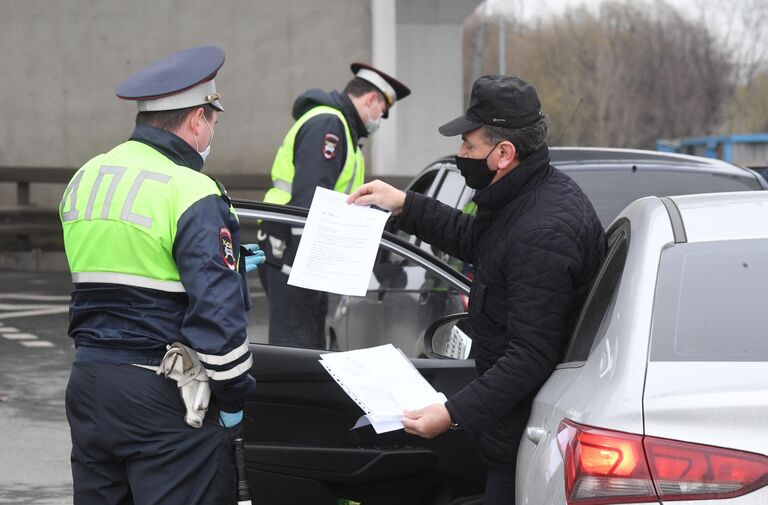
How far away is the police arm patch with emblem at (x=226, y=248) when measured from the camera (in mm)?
3467

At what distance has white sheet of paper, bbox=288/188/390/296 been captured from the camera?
3.99m

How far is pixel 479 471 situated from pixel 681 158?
111 inches

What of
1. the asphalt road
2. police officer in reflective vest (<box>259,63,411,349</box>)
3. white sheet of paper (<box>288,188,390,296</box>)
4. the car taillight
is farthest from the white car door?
police officer in reflective vest (<box>259,63,411,349</box>)

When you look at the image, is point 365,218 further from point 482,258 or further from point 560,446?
point 560,446

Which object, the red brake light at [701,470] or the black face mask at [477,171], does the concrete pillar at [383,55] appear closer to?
the black face mask at [477,171]

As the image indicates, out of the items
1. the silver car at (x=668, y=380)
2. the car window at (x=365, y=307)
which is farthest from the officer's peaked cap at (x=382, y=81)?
the silver car at (x=668, y=380)

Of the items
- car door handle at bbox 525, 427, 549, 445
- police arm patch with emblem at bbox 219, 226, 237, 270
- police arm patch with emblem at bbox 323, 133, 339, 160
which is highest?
police arm patch with emblem at bbox 323, 133, 339, 160

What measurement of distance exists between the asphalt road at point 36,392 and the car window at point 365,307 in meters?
0.05

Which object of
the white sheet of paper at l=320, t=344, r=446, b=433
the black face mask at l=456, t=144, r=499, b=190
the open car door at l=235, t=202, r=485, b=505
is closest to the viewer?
the white sheet of paper at l=320, t=344, r=446, b=433

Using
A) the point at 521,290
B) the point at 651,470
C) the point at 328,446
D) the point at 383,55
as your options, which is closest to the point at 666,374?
the point at 651,470

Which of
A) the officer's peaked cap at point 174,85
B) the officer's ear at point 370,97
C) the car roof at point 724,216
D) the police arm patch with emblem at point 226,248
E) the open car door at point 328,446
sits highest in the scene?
the officer's ear at point 370,97

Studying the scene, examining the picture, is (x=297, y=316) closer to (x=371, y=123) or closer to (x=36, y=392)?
(x=371, y=123)

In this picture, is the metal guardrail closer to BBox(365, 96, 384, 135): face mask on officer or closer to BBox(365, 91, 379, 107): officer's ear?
BBox(365, 96, 384, 135): face mask on officer

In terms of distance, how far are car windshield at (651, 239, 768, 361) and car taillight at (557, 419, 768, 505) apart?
0.22m
